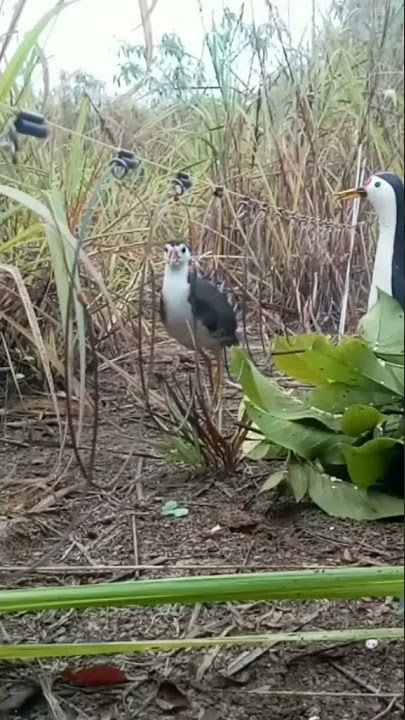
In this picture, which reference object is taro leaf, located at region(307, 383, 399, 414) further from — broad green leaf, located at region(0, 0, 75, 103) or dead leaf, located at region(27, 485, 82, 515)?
broad green leaf, located at region(0, 0, 75, 103)

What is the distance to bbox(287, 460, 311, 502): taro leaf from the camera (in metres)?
0.67

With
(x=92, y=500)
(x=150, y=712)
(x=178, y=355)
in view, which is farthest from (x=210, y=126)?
(x=150, y=712)

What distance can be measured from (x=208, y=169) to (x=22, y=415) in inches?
9.2

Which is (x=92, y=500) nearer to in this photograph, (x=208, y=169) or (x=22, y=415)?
(x=22, y=415)

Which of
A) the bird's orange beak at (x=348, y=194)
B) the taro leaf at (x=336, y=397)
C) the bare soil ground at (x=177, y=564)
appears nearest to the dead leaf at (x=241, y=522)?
the bare soil ground at (x=177, y=564)

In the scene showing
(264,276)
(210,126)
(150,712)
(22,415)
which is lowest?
(150,712)

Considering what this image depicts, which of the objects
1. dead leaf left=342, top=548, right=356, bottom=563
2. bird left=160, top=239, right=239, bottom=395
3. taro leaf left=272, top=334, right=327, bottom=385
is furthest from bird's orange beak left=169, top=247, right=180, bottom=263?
dead leaf left=342, top=548, right=356, bottom=563

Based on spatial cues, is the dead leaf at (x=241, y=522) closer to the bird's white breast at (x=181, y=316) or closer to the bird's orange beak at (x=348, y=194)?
the bird's white breast at (x=181, y=316)

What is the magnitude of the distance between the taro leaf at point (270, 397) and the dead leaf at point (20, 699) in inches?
10.5

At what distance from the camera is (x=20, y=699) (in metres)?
0.50

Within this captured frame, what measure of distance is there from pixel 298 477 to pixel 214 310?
144 millimetres

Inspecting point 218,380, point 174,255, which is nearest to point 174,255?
point 174,255

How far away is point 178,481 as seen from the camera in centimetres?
69

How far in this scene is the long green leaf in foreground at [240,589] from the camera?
0.44 metres
